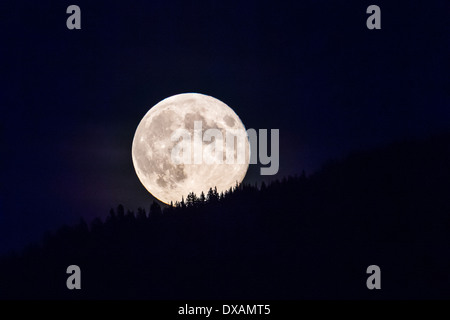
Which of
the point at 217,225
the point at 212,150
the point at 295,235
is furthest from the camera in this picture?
the point at 212,150

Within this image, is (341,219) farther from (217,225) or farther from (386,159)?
(386,159)

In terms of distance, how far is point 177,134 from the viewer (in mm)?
35062

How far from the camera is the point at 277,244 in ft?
77.2

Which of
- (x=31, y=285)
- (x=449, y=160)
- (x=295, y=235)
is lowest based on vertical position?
(x=31, y=285)

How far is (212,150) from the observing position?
3484cm

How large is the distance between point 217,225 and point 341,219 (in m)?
5.39

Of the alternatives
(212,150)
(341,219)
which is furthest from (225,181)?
(341,219)

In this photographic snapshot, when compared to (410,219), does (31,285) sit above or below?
below

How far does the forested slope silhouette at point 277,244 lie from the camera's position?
21.5 metres

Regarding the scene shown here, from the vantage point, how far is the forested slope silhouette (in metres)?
21.5
